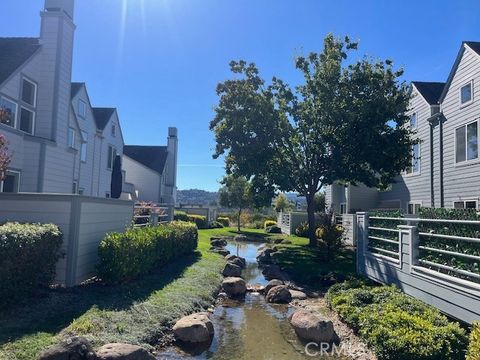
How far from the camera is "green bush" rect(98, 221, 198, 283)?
8.98 m

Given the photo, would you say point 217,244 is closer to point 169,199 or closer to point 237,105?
point 237,105

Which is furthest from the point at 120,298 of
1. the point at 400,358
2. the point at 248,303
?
the point at 400,358

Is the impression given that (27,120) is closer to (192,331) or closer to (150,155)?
(192,331)

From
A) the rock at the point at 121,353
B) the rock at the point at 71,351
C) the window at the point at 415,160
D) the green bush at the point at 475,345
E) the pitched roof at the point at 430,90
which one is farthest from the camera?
the window at the point at 415,160

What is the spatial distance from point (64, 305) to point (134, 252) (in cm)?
264


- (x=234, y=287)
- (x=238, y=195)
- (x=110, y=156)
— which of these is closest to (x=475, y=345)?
(x=234, y=287)

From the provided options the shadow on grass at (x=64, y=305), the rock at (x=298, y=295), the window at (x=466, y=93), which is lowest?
the rock at (x=298, y=295)

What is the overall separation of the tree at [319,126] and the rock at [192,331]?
13402 mm

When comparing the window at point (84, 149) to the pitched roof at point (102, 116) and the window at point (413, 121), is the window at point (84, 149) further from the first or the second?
the window at point (413, 121)

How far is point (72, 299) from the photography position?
305 inches

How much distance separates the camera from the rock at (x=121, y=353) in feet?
17.6

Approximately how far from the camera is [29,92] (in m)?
14.6

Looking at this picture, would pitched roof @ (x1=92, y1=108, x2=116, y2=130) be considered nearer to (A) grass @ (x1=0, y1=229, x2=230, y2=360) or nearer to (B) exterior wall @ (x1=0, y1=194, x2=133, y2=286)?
(A) grass @ (x1=0, y1=229, x2=230, y2=360)

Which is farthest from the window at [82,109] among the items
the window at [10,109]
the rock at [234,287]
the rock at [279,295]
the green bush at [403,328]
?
the green bush at [403,328]
